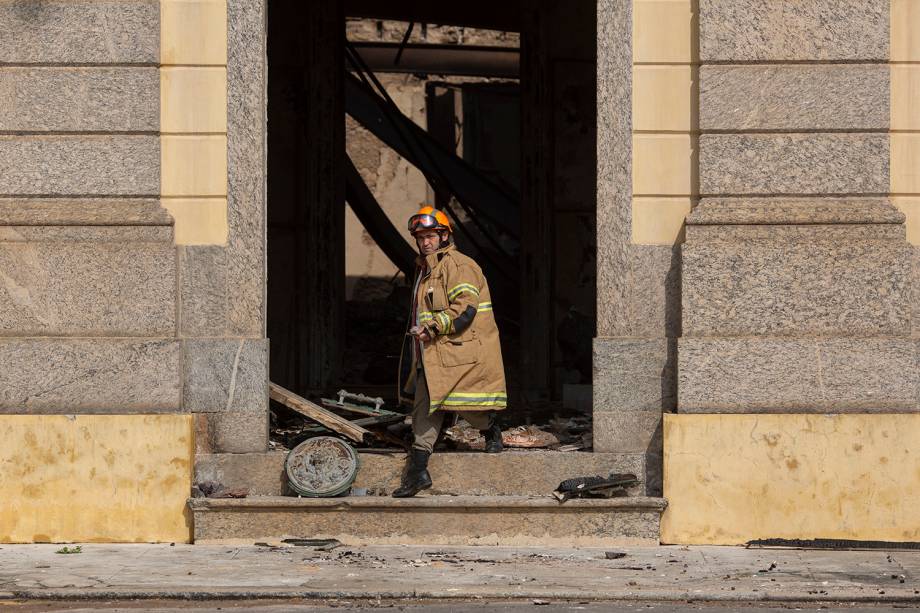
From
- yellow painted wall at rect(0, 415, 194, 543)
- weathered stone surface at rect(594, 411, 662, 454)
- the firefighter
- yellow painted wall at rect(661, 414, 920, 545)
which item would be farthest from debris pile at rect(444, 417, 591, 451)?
yellow painted wall at rect(0, 415, 194, 543)

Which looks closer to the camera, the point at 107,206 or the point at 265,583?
the point at 265,583

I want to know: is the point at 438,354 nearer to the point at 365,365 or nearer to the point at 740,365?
the point at 740,365

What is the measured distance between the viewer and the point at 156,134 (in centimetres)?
893

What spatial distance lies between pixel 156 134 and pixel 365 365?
718 centimetres

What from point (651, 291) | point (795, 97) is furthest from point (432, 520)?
point (795, 97)

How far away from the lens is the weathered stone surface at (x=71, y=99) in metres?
8.89

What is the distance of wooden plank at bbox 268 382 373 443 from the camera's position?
9164mm

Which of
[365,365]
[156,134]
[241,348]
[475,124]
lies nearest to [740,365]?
[241,348]

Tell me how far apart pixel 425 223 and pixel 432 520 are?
1.87 m

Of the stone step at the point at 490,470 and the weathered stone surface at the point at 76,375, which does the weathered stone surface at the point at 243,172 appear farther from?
the stone step at the point at 490,470

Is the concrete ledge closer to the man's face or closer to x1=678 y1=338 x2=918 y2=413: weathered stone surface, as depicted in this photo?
x1=678 y1=338 x2=918 y2=413: weathered stone surface

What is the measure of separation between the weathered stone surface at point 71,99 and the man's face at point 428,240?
1.88 meters

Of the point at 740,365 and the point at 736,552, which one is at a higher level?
the point at 740,365

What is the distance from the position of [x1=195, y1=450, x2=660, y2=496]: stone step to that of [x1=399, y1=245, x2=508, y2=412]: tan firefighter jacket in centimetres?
37
